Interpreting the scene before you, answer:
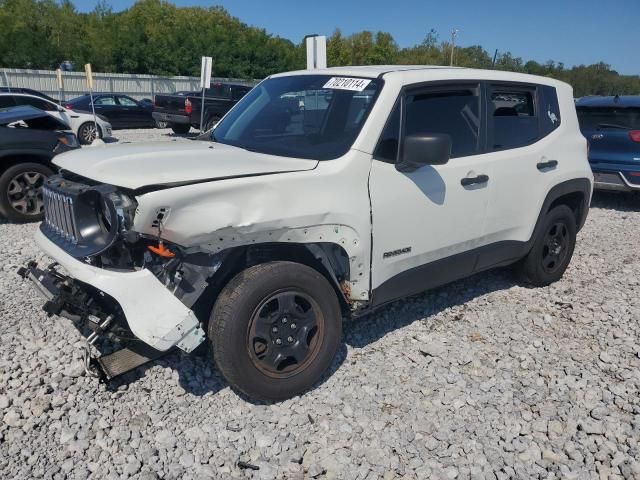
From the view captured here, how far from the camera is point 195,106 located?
57.3ft

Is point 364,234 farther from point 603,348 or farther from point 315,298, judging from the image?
point 603,348

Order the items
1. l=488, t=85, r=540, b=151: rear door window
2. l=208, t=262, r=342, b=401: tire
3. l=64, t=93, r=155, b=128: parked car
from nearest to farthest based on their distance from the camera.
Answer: l=208, t=262, r=342, b=401: tire, l=488, t=85, r=540, b=151: rear door window, l=64, t=93, r=155, b=128: parked car

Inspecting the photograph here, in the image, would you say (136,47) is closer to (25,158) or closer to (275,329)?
(25,158)

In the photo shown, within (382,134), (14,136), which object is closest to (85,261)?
(382,134)

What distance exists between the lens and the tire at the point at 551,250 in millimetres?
4859

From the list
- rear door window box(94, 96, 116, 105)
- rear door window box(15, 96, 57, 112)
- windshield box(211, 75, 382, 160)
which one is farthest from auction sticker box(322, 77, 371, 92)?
rear door window box(94, 96, 116, 105)

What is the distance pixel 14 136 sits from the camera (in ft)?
21.3

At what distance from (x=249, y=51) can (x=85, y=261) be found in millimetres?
45074

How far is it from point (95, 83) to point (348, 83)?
3200cm

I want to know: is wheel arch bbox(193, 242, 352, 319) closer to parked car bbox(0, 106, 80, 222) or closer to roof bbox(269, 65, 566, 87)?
roof bbox(269, 65, 566, 87)

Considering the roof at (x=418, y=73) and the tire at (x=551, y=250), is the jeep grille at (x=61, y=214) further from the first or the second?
the tire at (x=551, y=250)

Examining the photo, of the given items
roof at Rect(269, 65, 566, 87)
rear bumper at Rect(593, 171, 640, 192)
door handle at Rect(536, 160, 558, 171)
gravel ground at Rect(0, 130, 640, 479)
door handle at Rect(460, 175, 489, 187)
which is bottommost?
gravel ground at Rect(0, 130, 640, 479)

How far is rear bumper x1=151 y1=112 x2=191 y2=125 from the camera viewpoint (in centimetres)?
1758

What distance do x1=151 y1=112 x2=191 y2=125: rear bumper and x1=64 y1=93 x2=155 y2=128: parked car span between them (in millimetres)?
3516
